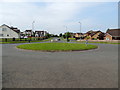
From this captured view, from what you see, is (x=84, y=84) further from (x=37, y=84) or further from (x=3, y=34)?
(x=3, y=34)

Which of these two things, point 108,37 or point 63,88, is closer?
point 63,88

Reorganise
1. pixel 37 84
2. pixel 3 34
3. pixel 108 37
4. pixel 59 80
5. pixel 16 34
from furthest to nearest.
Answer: pixel 16 34
pixel 3 34
pixel 108 37
pixel 59 80
pixel 37 84

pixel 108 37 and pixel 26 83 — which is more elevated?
pixel 108 37

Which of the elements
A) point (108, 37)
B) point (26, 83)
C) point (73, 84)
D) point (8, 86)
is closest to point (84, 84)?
point (73, 84)

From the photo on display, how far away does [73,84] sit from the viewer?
11.8 feet

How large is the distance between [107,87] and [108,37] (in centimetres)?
5014

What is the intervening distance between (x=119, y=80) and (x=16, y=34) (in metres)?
59.9

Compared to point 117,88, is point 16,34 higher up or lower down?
higher up

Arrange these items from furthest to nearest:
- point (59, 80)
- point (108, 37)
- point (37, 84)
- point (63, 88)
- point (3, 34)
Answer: point (3, 34) < point (108, 37) < point (59, 80) < point (37, 84) < point (63, 88)

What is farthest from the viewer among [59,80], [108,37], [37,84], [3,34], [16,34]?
[16,34]

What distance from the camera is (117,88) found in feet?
11.2

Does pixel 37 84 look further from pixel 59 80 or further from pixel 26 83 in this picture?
pixel 59 80

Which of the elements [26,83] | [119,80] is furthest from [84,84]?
[26,83]

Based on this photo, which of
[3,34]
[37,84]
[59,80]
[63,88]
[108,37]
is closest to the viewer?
[63,88]
